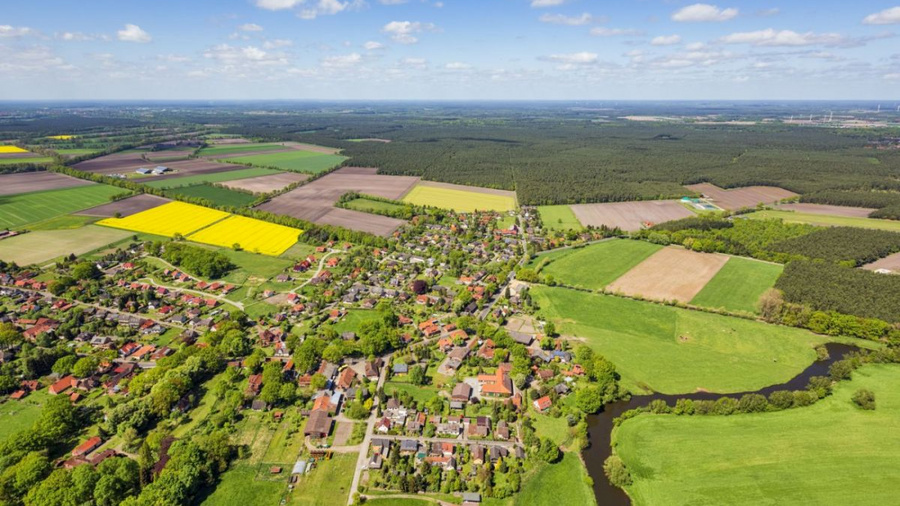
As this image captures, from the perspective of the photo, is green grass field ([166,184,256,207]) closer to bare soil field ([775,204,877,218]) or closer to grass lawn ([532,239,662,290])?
grass lawn ([532,239,662,290])

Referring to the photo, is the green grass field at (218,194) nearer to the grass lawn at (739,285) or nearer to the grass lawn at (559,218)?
the grass lawn at (559,218)

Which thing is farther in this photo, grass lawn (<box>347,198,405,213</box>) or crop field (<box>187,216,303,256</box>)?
grass lawn (<box>347,198,405,213</box>)

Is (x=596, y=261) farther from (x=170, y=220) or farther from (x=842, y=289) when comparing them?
(x=170, y=220)

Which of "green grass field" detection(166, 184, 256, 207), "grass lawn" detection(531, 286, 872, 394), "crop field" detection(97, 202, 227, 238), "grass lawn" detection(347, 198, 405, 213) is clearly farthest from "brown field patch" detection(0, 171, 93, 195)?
"grass lawn" detection(531, 286, 872, 394)

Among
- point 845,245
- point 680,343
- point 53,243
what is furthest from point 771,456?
point 53,243

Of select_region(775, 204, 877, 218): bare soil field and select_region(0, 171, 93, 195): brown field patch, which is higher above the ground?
select_region(0, 171, 93, 195): brown field patch

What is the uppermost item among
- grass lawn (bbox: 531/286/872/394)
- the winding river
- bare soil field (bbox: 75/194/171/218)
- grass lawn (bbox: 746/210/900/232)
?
bare soil field (bbox: 75/194/171/218)

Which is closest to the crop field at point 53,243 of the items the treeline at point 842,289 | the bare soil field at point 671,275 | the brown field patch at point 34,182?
the brown field patch at point 34,182

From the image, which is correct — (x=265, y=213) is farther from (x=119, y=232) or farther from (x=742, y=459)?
(x=742, y=459)
